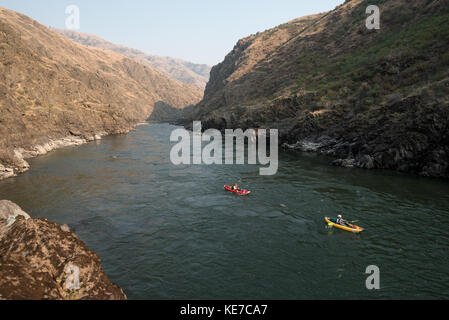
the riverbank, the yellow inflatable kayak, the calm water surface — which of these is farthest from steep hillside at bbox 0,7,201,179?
the yellow inflatable kayak

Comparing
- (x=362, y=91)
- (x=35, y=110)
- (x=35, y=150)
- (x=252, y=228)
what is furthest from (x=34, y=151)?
(x=362, y=91)

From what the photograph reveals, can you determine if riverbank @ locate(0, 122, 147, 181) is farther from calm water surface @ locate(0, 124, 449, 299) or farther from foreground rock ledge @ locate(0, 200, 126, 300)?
foreground rock ledge @ locate(0, 200, 126, 300)

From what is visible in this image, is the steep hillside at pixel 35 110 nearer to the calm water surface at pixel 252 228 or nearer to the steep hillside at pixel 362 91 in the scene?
the calm water surface at pixel 252 228

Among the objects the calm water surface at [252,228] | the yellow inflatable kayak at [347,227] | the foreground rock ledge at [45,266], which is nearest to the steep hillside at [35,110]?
the calm water surface at [252,228]

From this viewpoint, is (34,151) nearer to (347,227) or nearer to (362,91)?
(347,227)

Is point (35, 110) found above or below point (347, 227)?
above

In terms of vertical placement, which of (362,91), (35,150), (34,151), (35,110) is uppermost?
(362,91)
